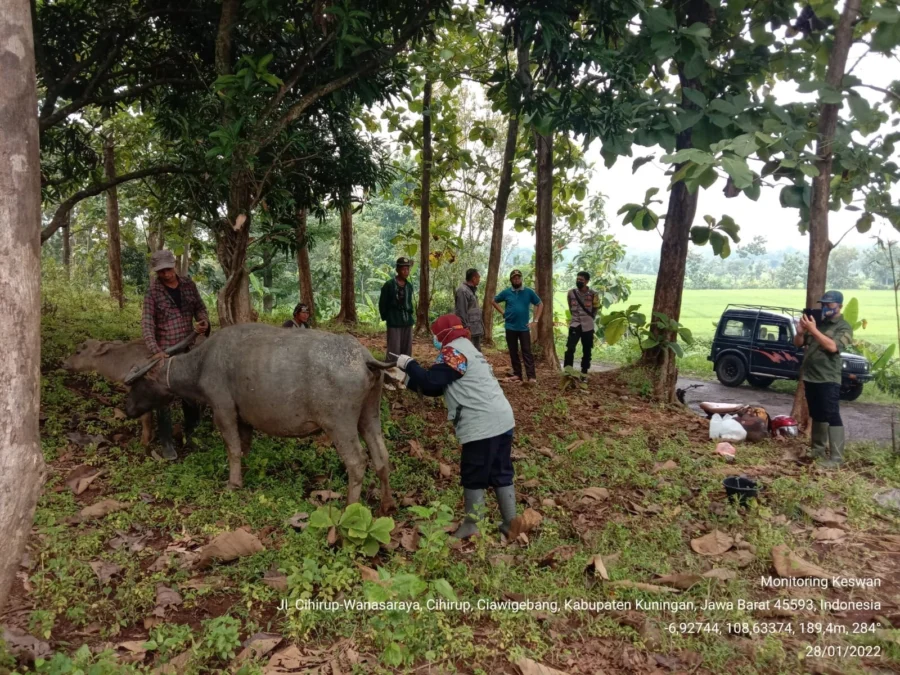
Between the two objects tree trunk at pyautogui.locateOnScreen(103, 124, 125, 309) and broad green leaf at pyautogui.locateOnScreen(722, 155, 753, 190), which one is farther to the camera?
tree trunk at pyautogui.locateOnScreen(103, 124, 125, 309)

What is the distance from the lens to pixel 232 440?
5660 millimetres

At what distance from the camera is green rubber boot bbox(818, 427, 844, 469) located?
663cm

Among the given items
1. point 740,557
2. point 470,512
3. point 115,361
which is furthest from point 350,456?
point 740,557

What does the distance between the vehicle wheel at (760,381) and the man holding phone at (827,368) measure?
6.89 m

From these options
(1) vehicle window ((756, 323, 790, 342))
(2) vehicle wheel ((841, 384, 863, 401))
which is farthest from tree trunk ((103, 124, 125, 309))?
(2) vehicle wheel ((841, 384, 863, 401))

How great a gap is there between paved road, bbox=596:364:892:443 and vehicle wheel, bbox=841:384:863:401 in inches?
5.9

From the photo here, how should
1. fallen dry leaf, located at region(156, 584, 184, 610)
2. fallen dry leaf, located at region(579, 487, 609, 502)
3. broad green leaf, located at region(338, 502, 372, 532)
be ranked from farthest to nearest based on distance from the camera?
fallen dry leaf, located at region(579, 487, 609, 502)
broad green leaf, located at region(338, 502, 372, 532)
fallen dry leaf, located at region(156, 584, 184, 610)

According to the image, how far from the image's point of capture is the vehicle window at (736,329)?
13398mm

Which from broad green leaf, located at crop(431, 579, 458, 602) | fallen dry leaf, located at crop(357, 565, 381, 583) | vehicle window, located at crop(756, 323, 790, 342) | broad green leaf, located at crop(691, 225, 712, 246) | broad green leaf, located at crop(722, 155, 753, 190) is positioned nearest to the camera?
broad green leaf, located at crop(431, 579, 458, 602)

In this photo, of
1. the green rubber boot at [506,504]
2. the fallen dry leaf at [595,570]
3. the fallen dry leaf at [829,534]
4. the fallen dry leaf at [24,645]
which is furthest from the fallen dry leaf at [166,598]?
the fallen dry leaf at [829,534]

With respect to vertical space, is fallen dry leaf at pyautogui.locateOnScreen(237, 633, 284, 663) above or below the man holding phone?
below

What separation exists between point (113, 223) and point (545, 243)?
31.8 ft

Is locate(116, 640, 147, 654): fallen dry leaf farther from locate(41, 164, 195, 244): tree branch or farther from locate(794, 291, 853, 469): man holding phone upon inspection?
locate(794, 291, 853, 469): man holding phone

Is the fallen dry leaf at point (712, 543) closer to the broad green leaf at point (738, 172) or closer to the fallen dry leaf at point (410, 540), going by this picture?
→ the fallen dry leaf at point (410, 540)
